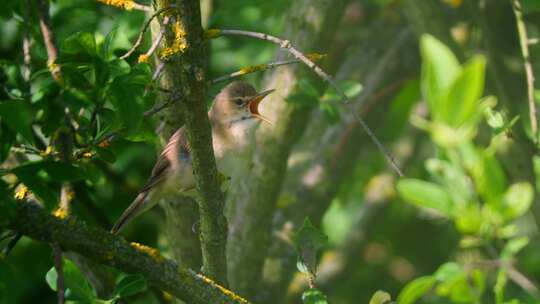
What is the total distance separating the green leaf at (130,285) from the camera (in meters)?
2.49

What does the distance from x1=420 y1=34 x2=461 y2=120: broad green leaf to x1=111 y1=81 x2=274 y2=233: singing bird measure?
216cm

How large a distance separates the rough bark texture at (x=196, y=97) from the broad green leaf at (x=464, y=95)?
3.66 ft

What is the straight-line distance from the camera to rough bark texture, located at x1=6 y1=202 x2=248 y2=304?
2336mm

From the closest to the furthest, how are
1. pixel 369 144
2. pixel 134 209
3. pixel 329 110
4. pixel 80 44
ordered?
pixel 80 44, pixel 329 110, pixel 134 209, pixel 369 144

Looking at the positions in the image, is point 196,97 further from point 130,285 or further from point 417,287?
point 417,287

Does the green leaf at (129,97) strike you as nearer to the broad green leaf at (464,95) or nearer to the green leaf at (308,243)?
the green leaf at (308,243)

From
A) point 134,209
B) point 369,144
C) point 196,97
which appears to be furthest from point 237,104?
point 196,97

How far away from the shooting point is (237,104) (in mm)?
4652

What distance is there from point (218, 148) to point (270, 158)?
30 cm

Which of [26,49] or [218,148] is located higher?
A: [26,49]

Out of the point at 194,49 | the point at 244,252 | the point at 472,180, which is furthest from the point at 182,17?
the point at 244,252

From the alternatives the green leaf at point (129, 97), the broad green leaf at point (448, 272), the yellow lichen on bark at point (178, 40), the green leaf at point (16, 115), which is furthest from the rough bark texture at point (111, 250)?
the broad green leaf at point (448, 272)

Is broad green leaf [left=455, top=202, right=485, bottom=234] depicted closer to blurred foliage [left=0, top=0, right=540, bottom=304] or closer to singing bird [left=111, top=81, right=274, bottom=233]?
blurred foliage [left=0, top=0, right=540, bottom=304]

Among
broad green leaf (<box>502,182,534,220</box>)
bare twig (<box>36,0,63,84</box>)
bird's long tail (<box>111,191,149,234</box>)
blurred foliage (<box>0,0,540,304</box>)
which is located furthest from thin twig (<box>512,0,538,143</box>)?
bird's long tail (<box>111,191,149,234</box>)
